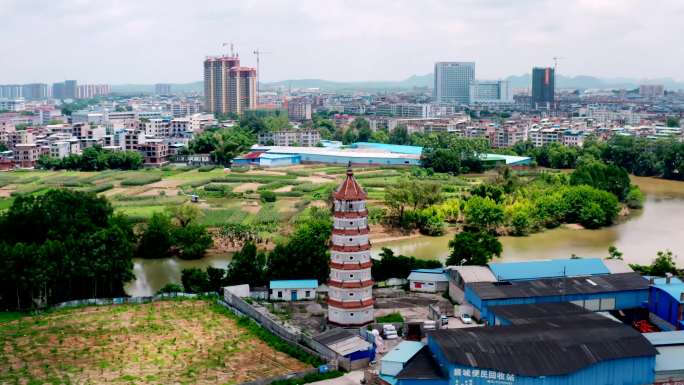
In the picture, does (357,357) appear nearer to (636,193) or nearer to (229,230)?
(229,230)

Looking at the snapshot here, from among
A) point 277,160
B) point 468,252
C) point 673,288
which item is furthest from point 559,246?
point 277,160

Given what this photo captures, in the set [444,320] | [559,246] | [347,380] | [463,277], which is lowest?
[347,380]

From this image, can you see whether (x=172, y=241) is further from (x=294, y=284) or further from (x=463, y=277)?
(x=463, y=277)

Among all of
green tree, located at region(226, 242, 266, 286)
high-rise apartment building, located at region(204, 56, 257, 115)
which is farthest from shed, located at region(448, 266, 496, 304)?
high-rise apartment building, located at region(204, 56, 257, 115)

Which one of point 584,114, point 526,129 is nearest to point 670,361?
point 526,129

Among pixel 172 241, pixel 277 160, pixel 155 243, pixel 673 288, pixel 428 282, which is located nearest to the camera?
pixel 673 288
